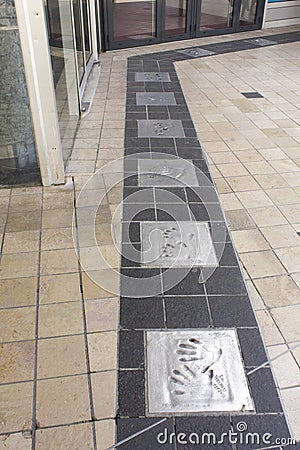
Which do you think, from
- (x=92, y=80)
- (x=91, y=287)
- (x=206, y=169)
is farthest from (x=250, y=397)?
(x=92, y=80)

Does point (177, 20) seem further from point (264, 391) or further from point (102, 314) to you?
point (264, 391)

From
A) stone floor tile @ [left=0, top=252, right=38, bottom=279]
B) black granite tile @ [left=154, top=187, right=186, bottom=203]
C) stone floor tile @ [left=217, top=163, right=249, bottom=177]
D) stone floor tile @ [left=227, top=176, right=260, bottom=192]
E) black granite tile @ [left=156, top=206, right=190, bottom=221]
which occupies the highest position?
black granite tile @ [left=154, top=187, right=186, bottom=203]

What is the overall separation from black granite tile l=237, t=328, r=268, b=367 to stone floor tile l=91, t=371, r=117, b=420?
21.3 inches

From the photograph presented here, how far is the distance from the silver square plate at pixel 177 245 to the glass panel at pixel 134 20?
4.90 meters

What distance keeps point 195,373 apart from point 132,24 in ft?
20.3

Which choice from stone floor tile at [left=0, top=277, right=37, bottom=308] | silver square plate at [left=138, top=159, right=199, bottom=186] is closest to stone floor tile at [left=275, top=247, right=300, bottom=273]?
silver square plate at [left=138, top=159, right=199, bottom=186]

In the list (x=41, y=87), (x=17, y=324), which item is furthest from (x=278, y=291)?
(x=41, y=87)

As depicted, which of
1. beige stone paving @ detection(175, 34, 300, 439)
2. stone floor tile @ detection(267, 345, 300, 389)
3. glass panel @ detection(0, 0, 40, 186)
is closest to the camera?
stone floor tile @ detection(267, 345, 300, 389)

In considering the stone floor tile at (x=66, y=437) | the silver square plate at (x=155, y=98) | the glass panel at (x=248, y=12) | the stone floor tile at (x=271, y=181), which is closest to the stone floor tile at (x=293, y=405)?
the stone floor tile at (x=66, y=437)

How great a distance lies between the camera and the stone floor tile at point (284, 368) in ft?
5.53

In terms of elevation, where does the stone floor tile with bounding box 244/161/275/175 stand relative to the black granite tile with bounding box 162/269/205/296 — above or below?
above

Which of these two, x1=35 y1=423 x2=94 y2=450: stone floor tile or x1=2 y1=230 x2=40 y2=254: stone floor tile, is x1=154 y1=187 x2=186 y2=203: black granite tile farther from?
x1=35 y1=423 x2=94 y2=450: stone floor tile

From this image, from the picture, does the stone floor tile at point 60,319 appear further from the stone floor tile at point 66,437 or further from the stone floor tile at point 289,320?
the stone floor tile at point 289,320

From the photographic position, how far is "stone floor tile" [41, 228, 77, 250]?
240 centimetres
